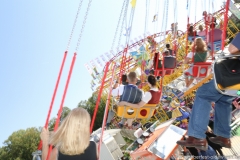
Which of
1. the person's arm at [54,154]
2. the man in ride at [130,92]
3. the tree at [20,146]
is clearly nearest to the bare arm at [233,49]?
the person's arm at [54,154]

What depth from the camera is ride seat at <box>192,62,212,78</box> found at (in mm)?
5809

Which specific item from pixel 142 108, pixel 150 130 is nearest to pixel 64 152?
pixel 142 108

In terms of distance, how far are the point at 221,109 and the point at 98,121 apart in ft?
77.8

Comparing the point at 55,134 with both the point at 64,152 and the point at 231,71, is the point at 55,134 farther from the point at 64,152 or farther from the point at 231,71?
the point at 231,71

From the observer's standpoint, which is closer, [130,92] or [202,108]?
[202,108]

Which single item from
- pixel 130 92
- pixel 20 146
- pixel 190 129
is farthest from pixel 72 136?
pixel 20 146

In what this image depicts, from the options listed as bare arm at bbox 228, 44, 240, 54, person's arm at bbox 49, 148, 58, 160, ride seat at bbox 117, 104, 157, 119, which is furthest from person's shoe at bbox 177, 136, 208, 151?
ride seat at bbox 117, 104, 157, 119

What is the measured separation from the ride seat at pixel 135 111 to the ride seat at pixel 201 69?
1.30m

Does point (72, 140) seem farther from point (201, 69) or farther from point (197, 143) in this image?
point (201, 69)

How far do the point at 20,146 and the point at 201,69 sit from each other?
68.4 feet

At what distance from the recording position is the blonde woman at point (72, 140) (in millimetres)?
2205

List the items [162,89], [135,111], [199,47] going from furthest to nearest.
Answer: [162,89] < [199,47] < [135,111]

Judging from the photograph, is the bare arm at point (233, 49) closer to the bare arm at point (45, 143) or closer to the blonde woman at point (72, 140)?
the blonde woman at point (72, 140)

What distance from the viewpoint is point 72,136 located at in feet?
7.26
